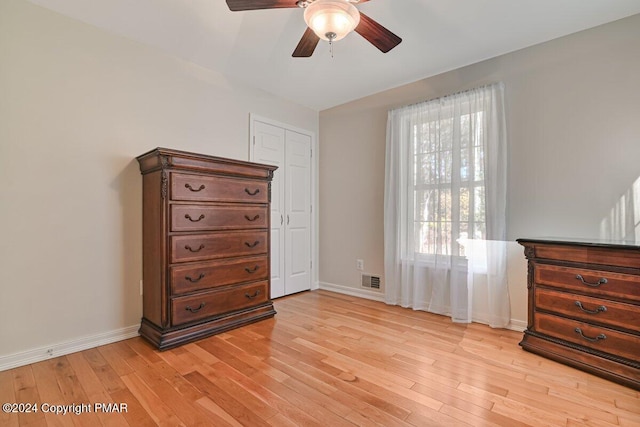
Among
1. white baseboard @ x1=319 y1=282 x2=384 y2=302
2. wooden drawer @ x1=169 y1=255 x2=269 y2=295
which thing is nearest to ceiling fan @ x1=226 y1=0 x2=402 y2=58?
wooden drawer @ x1=169 y1=255 x2=269 y2=295

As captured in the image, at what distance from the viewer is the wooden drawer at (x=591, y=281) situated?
1.88 meters

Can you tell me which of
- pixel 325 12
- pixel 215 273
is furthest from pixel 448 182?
pixel 215 273

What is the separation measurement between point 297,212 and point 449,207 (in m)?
1.88

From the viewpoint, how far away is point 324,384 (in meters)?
1.83

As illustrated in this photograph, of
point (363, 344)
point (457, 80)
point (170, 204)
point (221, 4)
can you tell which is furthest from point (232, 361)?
point (457, 80)

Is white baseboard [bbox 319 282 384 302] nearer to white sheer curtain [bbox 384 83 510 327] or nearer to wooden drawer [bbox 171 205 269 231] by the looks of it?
white sheer curtain [bbox 384 83 510 327]

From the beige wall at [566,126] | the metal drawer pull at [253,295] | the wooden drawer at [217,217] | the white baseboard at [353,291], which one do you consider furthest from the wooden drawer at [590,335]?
the wooden drawer at [217,217]

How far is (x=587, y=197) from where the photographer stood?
2.42 meters

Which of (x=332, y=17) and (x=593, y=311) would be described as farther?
(x=593, y=311)

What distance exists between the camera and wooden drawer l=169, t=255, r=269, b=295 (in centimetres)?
240

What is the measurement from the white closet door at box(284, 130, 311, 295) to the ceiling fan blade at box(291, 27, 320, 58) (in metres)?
1.78

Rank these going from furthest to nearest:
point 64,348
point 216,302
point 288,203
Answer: point 288,203
point 216,302
point 64,348

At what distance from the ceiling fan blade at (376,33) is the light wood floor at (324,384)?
215cm

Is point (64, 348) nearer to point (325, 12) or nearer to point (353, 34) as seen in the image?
point (325, 12)
